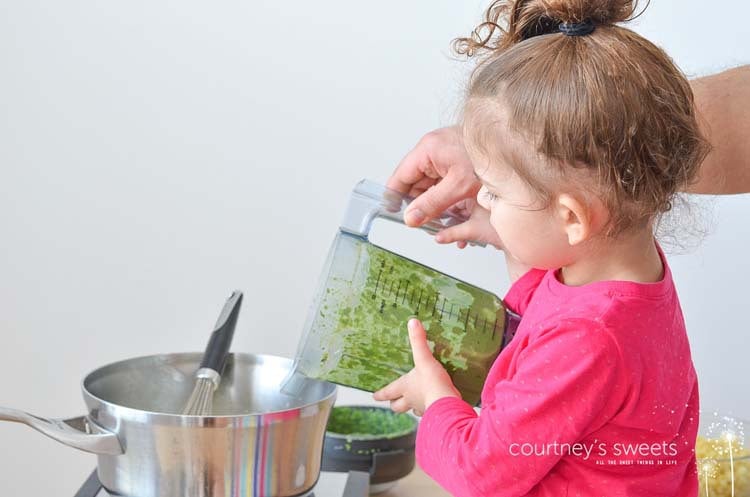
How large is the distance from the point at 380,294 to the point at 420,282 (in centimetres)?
4

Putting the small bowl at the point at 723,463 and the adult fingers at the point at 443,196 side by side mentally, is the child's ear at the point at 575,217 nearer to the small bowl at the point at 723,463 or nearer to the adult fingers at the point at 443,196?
the adult fingers at the point at 443,196

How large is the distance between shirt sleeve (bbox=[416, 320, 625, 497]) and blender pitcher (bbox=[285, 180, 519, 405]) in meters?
0.07

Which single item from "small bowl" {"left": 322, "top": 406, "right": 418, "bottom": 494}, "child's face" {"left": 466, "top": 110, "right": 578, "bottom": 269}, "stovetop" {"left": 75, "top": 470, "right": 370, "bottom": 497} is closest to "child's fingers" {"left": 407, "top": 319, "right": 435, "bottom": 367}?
"child's face" {"left": 466, "top": 110, "right": 578, "bottom": 269}

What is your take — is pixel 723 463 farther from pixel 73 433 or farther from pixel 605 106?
pixel 73 433

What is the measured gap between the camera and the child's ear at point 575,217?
68 centimetres

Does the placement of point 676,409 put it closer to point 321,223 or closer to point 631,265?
point 631,265

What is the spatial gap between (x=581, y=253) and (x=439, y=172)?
0.25 meters

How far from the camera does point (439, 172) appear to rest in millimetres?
947

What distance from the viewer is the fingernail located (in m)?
0.84

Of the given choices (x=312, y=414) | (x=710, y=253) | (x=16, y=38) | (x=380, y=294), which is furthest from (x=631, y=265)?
(x=16, y=38)

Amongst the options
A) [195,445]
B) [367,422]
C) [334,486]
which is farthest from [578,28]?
[367,422]

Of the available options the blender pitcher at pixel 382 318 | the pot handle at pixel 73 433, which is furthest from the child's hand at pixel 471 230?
the pot handle at pixel 73 433

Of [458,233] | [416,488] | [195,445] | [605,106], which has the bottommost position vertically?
[416,488]

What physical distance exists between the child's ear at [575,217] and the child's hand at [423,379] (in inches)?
5.7
